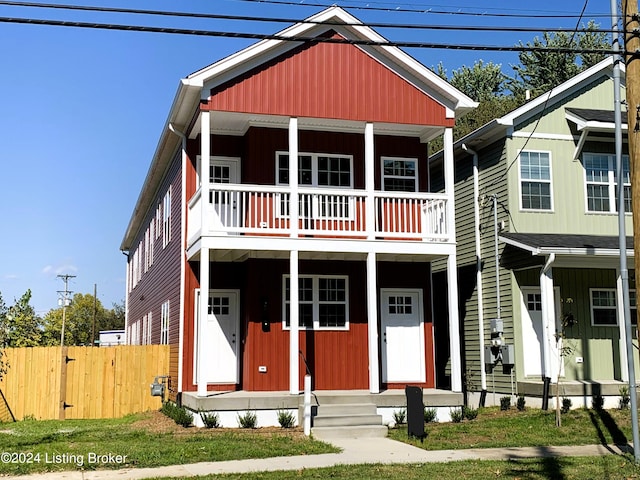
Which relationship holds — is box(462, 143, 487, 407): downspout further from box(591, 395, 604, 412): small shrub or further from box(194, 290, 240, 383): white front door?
box(194, 290, 240, 383): white front door

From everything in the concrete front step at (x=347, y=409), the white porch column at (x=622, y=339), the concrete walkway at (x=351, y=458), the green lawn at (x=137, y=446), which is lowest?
the concrete walkway at (x=351, y=458)

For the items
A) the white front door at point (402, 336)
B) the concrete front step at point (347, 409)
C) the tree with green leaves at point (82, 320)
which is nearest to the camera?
the concrete front step at point (347, 409)

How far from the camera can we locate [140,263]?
29.9 m

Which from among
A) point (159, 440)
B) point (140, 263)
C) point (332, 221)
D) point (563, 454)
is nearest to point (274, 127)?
point (332, 221)

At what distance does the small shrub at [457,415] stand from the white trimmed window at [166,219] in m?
9.45

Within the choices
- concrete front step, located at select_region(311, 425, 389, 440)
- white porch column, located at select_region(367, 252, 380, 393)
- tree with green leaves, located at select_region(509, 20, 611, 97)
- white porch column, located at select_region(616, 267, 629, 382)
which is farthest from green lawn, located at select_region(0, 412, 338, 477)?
tree with green leaves, located at select_region(509, 20, 611, 97)

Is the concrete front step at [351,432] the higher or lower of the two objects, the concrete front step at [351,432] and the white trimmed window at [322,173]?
the lower

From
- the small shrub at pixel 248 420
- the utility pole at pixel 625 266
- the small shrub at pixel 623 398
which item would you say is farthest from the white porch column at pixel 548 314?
the small shrub at pixel 248 420

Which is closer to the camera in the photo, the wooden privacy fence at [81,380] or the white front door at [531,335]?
the white front door at [531,335]

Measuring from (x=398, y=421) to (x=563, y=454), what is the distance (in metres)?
4.19

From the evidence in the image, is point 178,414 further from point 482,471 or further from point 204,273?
point 482,471

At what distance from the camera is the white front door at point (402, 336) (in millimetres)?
17594

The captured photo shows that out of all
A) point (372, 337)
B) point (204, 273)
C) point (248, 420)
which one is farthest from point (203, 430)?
point (372, 337)

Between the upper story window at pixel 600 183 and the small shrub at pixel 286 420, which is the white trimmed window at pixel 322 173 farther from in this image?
the upper story window at pixel 600 183
